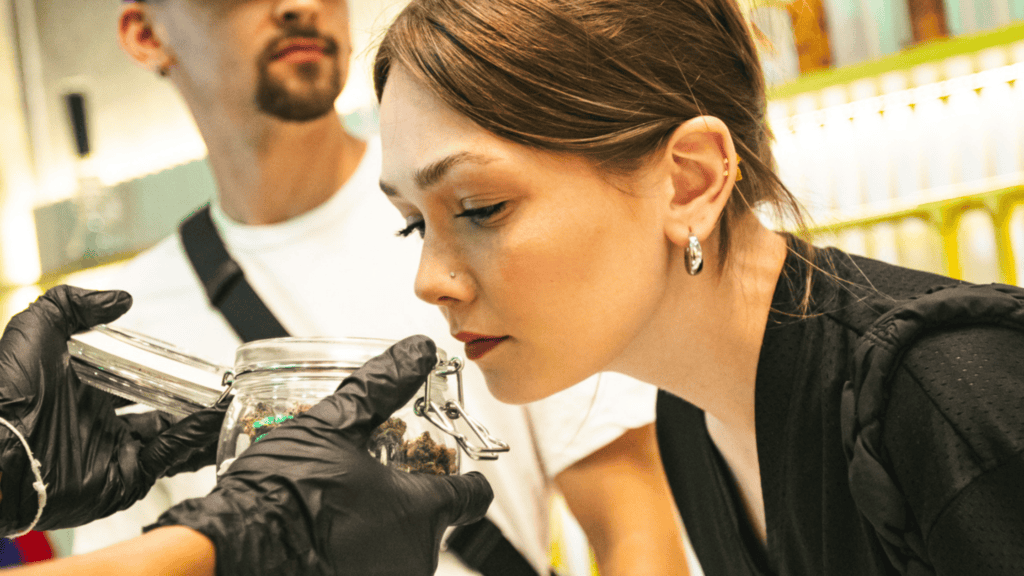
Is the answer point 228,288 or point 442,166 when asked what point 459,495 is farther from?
point 228,288

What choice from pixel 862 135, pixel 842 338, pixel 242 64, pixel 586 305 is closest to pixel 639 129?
pixel 586 305

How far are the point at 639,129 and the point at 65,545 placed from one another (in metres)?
1.44

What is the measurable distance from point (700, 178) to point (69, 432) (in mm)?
626

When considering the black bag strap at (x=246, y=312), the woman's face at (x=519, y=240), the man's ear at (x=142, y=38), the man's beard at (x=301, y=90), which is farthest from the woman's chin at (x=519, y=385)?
the man's ear at (x=142, y=38)

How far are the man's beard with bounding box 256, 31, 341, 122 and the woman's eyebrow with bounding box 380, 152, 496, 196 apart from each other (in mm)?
584

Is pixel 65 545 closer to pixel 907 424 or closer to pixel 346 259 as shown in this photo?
pixel 346 259

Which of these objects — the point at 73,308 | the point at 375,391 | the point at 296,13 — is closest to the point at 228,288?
the point at 296,13

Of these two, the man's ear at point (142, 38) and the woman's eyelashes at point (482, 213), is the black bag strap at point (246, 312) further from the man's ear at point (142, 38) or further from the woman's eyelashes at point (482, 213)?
the woman's eyelashes at point (482, 213)

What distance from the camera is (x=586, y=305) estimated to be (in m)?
0.82

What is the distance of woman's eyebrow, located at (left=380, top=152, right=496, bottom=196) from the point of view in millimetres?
767

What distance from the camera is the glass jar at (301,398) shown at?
2.11 ft

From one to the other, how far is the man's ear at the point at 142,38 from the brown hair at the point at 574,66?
0.71m

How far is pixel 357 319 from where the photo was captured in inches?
50.2

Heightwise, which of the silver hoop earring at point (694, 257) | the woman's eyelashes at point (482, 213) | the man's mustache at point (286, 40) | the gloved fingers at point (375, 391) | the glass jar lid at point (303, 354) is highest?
the man's mustache at point (286, 40)
